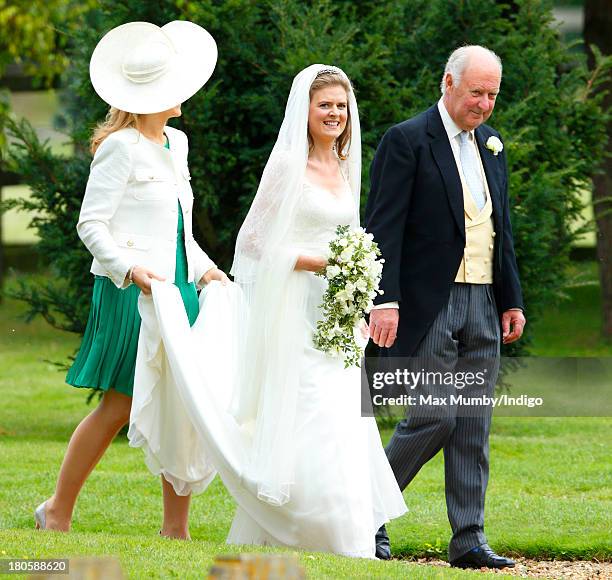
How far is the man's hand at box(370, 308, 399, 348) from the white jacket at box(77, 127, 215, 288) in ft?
3.09

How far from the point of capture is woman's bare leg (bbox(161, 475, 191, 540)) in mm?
6363

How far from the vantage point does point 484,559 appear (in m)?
6.23

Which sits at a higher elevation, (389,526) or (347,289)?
(347,289)

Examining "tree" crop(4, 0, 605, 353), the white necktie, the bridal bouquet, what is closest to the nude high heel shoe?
the bridal bouquet

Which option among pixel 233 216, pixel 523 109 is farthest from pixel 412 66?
pixel 233 216

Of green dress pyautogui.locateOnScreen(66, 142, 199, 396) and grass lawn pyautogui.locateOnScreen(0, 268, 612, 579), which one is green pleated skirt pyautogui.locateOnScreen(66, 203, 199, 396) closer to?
green dress pyautogui.locateOnScreen(66, 142, 199, 396)

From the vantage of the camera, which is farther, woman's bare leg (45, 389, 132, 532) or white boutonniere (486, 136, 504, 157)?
white boutonniere (486, 136, 504, 157)

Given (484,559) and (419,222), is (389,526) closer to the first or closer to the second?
(484,559)

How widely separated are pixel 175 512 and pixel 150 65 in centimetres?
206

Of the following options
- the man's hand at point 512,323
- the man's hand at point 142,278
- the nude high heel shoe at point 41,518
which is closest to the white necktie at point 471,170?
the man's hand at point 512,323

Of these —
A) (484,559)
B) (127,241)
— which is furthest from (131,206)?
(484,559)

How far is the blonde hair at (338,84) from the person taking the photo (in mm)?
6133

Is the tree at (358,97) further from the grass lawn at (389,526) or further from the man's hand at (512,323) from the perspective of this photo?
the man's hand at (512,323)

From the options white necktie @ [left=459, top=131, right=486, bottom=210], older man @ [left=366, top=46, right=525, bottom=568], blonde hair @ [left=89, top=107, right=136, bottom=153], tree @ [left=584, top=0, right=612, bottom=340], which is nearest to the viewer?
older man @ [left=366, top=46, right=525, bottom=568]
